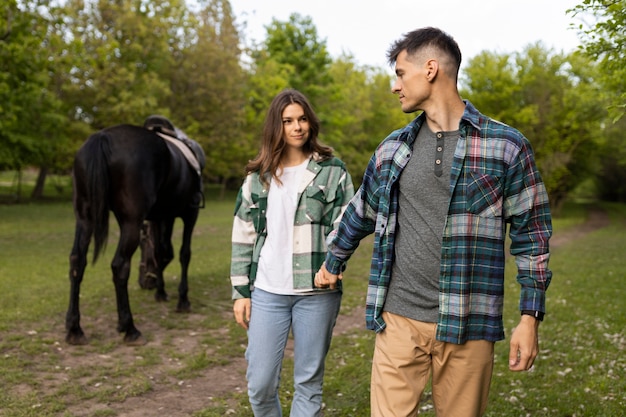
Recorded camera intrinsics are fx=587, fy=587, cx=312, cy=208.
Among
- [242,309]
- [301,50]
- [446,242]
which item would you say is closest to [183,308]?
[242,309]

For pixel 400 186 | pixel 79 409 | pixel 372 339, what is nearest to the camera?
pixel 400 186

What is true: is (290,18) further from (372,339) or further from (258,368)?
(258,368)

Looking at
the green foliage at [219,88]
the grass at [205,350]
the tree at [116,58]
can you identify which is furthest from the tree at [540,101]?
the grass at [205,350]

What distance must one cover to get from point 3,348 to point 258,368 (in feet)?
13.0

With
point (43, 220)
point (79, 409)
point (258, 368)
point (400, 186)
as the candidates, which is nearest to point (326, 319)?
point (258, 368)

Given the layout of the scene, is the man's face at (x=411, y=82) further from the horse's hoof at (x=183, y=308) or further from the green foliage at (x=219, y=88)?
the green foliage at (x=219, y=88)

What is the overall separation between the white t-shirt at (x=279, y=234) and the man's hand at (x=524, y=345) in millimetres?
1279

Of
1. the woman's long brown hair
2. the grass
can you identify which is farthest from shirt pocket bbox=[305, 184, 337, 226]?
the grass

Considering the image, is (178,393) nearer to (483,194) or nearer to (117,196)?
(117,196)

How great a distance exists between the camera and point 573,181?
39469mm

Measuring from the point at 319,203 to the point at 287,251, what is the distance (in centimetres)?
32

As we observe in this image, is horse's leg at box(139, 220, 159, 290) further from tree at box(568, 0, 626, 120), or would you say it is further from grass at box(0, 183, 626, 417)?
tree at box(568, 0, 626, 120)

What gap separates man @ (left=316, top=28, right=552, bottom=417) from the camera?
2.32 meters

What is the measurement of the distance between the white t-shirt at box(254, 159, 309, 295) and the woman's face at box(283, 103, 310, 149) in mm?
150
